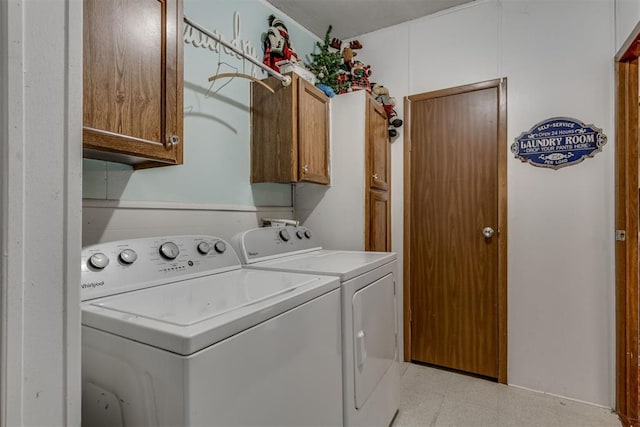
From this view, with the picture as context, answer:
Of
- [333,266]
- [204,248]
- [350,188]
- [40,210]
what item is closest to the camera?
[40,210]

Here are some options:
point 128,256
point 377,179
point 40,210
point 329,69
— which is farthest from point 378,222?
point 40,210

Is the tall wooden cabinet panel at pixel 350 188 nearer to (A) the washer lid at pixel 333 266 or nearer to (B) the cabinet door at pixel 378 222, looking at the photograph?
A: (B) the cabinet door at pixel 378 222

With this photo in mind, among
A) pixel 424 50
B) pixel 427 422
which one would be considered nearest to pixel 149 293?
pixel 427 422

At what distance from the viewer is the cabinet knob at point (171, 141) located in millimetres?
1203

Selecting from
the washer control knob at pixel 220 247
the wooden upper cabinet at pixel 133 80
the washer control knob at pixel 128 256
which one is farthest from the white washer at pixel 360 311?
the wooden upper cabinet at pixel 133 80

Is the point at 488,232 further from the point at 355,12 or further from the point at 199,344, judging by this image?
the point at 199,344

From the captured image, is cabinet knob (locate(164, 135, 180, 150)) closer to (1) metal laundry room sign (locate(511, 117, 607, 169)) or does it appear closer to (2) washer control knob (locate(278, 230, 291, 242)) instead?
(2) washer control knob (locate(278, 230, 291, 242))

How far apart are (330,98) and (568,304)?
Answer: 6.92 ft

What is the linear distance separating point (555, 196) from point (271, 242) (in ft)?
6.13

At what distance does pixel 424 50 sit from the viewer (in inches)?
104

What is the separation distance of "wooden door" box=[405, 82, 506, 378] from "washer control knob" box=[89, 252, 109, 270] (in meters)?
2.16

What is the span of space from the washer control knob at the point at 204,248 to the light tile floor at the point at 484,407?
144cm

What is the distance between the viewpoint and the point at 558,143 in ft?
7.12

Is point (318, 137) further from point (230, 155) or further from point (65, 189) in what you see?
point (65, 189)
